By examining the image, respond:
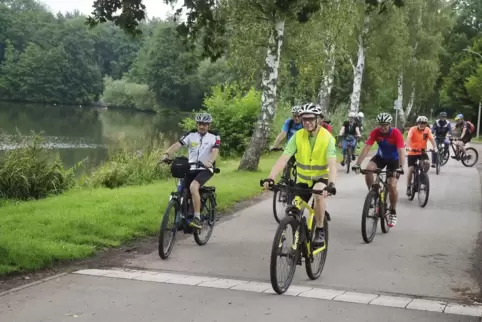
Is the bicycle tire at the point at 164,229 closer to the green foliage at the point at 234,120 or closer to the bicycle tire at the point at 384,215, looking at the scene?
the bicycle tire at the point at 384,215

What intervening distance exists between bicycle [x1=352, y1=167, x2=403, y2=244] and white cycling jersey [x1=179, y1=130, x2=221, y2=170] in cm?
205

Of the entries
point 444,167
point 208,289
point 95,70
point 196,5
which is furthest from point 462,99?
point 95,70

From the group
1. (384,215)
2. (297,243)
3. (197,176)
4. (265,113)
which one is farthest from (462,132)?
(297,243)

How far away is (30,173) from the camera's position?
1395cm

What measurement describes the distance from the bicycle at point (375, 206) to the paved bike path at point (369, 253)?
0.14m

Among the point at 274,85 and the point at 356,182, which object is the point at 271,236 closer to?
the point at 356,182

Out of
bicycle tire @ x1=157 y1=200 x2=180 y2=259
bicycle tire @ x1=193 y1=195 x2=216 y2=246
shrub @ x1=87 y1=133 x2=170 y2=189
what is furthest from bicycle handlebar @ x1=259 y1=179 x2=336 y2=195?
shrub @ x1=87 y1=133 x2=170 y2=189

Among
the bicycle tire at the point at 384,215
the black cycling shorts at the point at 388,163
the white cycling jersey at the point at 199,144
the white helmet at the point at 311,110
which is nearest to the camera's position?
the white helmet at the point at 311,110

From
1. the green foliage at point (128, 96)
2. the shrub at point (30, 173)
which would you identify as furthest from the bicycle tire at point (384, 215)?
the green foliage at point (128, 96)

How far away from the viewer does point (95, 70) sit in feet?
345

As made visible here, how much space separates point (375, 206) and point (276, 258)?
3.79m

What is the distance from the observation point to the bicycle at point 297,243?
241 inches

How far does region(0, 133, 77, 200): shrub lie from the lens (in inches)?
531

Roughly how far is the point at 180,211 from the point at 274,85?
34.8ft
